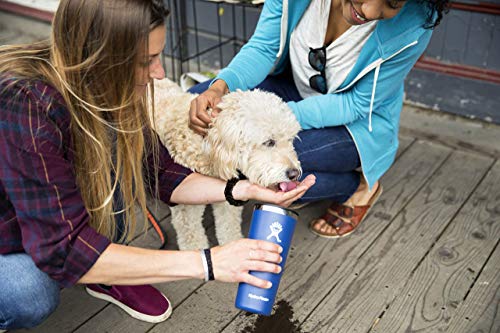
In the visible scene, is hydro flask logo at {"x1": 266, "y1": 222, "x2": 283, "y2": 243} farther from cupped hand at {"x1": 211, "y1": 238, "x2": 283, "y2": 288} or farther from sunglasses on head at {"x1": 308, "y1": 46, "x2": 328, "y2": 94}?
sunglasses on head at {"x1": 308, "y1": 46, "x2": 328, "y2": 94}

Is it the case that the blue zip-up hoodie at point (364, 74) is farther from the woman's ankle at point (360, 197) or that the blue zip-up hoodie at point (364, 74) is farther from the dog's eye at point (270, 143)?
the dog's eye at point (270, 143)

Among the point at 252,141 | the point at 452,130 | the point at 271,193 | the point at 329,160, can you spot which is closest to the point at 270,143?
the point at 252,141

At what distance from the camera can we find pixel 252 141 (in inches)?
80.6

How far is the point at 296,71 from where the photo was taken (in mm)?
2625

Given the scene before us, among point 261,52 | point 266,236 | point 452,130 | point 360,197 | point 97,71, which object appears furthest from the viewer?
point 452,130

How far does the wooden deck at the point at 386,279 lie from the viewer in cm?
213

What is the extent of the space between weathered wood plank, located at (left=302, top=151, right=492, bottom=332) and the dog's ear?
0.69m

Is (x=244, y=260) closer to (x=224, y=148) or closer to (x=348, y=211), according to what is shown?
(x=224, y=148)

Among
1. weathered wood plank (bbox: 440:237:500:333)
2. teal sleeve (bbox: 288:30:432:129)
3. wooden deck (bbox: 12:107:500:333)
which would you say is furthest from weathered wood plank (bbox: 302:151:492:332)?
teal sleeve (bbox: 288:30:432:129)

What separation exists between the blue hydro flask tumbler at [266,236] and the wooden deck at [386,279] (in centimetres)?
58

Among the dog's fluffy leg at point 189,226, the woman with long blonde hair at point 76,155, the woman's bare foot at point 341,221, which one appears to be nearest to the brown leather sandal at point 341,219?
the woman's bare foot at point 341,221

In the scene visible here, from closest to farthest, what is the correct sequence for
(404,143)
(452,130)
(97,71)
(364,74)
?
(97,71), (364,74), (404,143), (452,130)

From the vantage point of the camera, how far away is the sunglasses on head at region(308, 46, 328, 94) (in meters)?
2.44

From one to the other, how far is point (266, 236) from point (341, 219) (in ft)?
3.94
